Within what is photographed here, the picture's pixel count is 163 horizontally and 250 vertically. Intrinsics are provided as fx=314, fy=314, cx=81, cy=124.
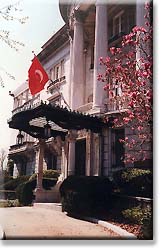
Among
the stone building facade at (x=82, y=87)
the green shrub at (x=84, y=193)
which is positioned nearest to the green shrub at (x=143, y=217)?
the green shrub at (x=84, y=193)

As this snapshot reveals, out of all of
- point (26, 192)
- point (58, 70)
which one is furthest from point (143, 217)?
point (58, 70)

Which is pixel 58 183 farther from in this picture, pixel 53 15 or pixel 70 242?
pixel 53 15

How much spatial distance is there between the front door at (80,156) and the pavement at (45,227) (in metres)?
1.55

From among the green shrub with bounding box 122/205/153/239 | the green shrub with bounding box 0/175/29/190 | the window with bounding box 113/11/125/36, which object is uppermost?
the window with bounding box 113/11/125/36

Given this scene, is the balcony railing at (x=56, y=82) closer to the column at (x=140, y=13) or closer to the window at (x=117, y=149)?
the window at (x=117, y=149)

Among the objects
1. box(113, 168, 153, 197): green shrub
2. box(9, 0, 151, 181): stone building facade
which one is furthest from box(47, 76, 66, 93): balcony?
box(113, 168, 153, 197): green shrub

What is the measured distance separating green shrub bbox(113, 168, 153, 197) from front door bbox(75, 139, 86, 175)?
0.91 m

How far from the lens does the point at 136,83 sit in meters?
3.42

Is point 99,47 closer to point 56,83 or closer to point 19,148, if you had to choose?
point 56,83

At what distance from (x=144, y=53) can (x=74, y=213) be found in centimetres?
210

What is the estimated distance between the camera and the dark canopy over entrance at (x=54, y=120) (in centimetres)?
473

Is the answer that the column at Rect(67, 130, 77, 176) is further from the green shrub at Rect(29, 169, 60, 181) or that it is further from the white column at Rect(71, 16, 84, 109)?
the white column at Rect(71, 16, 84, 109)

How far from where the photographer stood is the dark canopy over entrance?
4.73 meters
